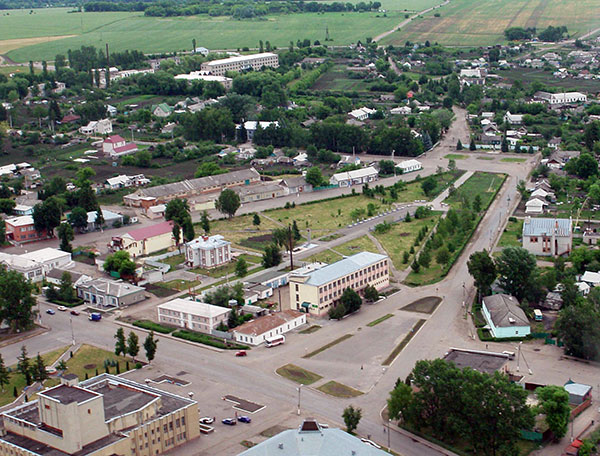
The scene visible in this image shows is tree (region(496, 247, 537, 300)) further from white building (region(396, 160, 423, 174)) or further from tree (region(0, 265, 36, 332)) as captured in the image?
white building (region(396, 160, 423, 174))

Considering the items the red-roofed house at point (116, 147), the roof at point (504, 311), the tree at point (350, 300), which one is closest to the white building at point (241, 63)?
the red-roofed house at point (116, 147)

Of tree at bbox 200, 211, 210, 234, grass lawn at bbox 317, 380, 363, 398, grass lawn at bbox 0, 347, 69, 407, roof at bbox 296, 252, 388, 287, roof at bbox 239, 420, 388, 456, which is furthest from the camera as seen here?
tree at bbox 200, 211, 210, 234

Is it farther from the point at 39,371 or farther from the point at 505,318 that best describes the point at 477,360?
the point at 39,371

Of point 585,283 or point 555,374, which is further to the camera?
point 585,283

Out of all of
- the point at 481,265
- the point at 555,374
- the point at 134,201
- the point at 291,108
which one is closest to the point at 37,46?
the point at 291,108

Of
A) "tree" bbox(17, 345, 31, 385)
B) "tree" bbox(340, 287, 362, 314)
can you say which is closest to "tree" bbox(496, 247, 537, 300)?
"tree" bbox(340, 287, 362, 314)

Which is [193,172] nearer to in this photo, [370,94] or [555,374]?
[370,94]
